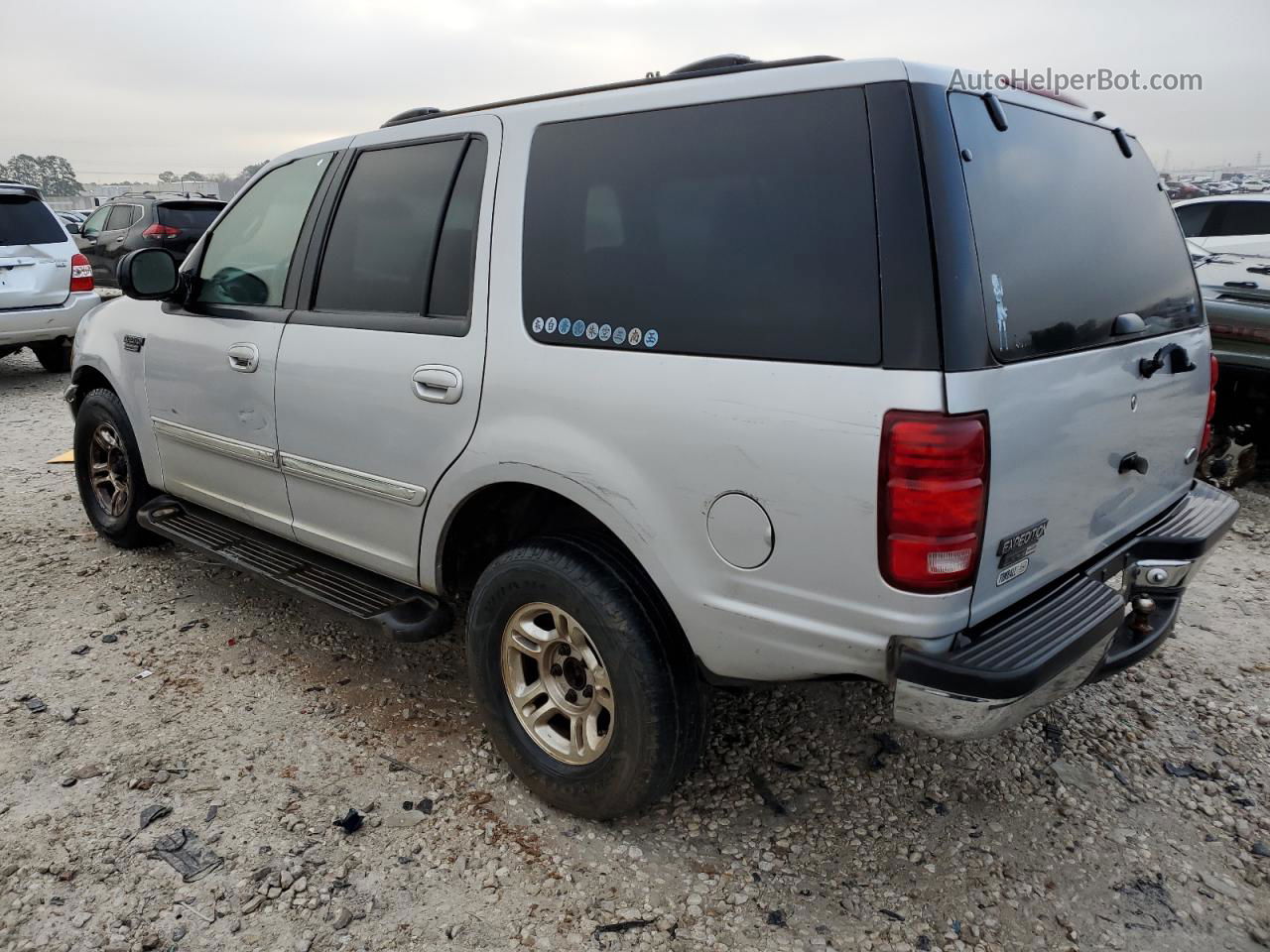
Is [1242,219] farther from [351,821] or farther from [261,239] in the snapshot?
[351,821]

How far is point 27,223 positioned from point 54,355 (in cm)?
173

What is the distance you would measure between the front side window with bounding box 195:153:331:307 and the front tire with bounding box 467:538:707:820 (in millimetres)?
1585

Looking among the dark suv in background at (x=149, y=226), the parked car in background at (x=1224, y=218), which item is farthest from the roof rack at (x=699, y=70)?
the dark suv in background at (x=149, y=226)

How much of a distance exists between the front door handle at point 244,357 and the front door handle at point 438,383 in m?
0.92

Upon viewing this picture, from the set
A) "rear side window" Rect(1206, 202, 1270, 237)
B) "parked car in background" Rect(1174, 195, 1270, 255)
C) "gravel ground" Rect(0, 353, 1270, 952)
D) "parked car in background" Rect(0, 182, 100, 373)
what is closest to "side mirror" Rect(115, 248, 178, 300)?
"gravel ground" Rect(0, 353, 1270, 952)

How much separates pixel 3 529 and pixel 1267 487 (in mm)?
7581

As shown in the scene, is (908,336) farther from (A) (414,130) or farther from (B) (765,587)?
(A) (414,130)

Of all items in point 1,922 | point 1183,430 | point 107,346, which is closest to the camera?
point 1,922

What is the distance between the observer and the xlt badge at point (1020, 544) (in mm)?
1947

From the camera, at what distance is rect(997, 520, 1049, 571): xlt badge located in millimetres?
1947

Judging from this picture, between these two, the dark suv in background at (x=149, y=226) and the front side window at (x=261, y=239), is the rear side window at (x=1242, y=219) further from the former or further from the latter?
the dark suv in background at (x=149, y=226)

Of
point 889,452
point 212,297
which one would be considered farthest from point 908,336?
point 212,297

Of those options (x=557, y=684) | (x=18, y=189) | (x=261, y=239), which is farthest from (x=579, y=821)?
(x=18, y=189)

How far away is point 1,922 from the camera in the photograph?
2.21 metres
